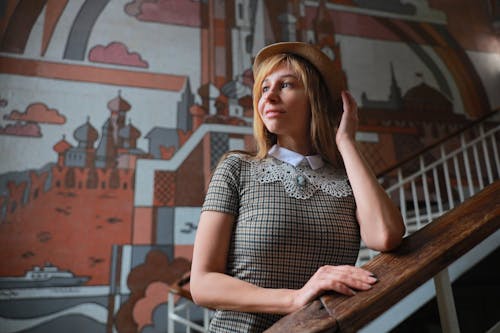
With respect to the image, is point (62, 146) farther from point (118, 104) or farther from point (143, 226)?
point (143, 226)

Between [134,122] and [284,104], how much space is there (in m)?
3.38

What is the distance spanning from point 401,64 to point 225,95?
2621mm

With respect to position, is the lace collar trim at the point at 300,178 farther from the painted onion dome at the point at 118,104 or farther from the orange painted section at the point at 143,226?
the painted onion dome at the point at 118,104

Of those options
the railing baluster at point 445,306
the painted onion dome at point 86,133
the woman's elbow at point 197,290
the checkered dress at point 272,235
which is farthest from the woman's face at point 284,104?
the painted onion dome at point 86,133

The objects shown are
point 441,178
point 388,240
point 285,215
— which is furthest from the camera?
point 441,178

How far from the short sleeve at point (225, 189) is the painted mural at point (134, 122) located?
275 centimetres

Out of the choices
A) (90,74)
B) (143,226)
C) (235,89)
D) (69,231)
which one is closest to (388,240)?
(143,226)

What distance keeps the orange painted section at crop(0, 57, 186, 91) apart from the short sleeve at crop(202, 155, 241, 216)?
362 cm

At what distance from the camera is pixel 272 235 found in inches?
36.9

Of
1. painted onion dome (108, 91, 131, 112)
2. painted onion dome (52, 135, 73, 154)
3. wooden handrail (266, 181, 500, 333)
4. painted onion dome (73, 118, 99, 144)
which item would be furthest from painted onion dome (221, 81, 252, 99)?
wooden handrail (266, 181, 500, 333)

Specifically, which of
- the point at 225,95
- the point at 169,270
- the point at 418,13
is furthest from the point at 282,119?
the point at 418,13

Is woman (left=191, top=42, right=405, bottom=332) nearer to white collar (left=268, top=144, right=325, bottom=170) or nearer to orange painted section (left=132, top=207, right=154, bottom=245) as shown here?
white collar (left=268, top=144, right=325, bottom=170)

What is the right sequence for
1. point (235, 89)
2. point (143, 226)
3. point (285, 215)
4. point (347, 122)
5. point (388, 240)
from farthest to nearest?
point (235, 89)
point (143, 226)
point (347, 122)
point (285, 215)
point (388, 240)

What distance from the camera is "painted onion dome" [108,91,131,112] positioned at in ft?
13.8
